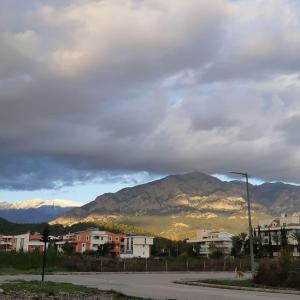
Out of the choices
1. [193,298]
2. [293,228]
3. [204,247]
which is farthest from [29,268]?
[204,247]

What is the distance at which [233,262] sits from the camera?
249 ft

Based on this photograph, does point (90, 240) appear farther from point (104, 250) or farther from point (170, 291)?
point (170, 291)

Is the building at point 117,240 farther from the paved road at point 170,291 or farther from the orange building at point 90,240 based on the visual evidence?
the paved road at point 170,291

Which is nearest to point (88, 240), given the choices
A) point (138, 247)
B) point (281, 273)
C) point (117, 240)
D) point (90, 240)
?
point (90, 240)

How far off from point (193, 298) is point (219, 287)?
987cm

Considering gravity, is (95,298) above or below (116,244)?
below

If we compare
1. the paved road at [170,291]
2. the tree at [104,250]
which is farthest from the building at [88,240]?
the paved road at [170,291]

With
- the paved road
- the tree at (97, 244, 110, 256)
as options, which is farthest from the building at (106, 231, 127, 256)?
the paved road

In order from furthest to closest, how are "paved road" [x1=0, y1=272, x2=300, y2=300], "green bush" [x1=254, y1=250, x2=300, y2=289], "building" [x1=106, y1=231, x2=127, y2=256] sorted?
"building" [x1=106, y1=231, x2=127, y2=256] < "green bush" [x1=254, y1=250, x2=300, y2=289] < "paved road" [x1=0, y1=272, x2=300, y2=300]

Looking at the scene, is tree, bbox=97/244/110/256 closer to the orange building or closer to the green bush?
the orange building

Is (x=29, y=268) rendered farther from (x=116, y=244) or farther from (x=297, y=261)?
(x=116, y=244)

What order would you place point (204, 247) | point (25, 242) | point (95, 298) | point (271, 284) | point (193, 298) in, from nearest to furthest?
1. point (95, 298)
2. point (193, 298)
3. point (271, 284)
4. point (25, 242)
5. point (204, 247)

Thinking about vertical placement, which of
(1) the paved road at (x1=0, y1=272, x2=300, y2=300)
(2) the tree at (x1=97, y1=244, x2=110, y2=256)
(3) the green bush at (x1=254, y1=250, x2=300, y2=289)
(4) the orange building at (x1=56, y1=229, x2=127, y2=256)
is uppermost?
(4) the orange building at (x1=56, y1=229, x2=127, y2=256)

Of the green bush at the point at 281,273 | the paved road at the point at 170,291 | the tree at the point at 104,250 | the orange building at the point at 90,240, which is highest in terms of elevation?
the orange building at the point at 90,240
